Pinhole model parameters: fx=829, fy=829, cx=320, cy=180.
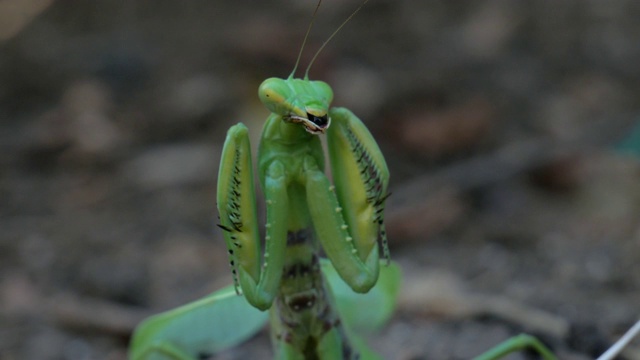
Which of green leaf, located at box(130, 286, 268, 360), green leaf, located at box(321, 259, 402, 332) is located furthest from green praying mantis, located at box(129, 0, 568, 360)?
green leaf, located at box(321, 259, 402, 332)

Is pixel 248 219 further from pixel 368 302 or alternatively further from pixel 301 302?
pixel 368 302

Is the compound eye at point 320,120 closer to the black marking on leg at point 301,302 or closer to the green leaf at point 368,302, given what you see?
the black marking on leg at point 301,302

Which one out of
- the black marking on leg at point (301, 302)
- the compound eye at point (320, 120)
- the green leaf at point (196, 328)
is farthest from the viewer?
the green leaf at point (196, 328)

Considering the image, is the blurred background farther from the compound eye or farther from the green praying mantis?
the compound eye

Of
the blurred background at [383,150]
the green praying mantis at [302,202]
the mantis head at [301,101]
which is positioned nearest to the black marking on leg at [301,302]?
the green praying mantis at [302,202]

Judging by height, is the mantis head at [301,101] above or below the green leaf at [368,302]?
above

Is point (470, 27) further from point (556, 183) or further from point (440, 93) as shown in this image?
point (556, 183)
